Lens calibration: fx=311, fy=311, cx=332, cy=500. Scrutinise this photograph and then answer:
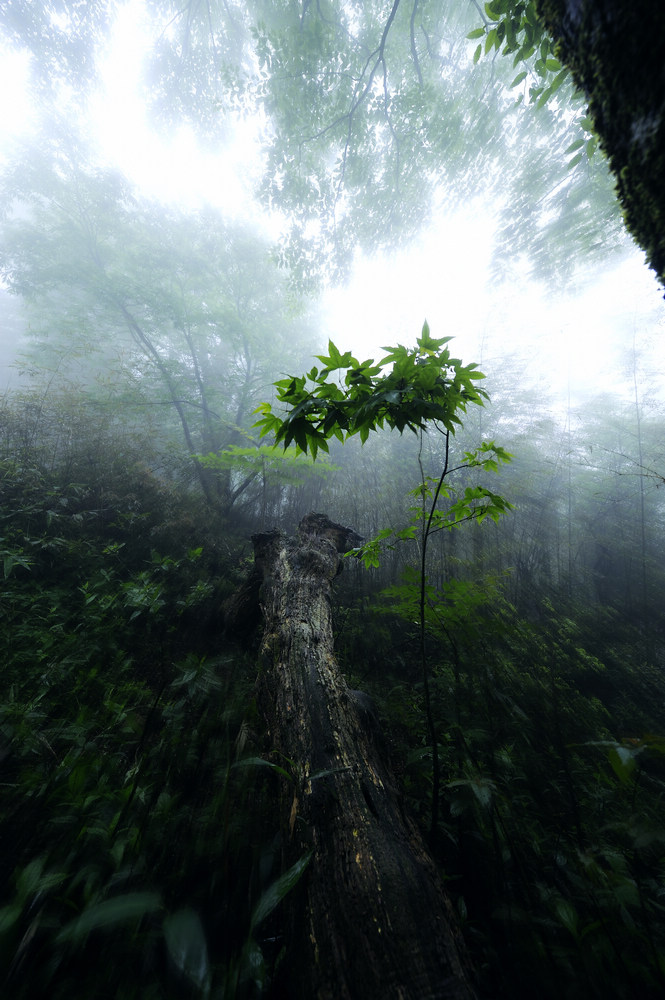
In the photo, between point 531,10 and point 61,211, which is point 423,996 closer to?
point 531,10

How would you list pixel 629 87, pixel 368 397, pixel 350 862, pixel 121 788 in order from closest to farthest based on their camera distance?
pixel 629 87, pixel 350 862, pixel 368 397, pixel 121 788

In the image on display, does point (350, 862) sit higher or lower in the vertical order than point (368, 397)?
lower

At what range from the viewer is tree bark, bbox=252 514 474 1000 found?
67 cm

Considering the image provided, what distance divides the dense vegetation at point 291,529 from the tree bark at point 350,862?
0.38ft

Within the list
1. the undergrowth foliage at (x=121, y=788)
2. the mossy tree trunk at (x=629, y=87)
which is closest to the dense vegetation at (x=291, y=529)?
the undergrowth foliage at (x=121, y=788)

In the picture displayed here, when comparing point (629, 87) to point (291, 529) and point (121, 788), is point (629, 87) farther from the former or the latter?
point (291, 529)

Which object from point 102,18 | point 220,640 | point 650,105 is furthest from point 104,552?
point 102,18

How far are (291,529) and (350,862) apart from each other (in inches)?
174

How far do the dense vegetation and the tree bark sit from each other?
117 millimetres

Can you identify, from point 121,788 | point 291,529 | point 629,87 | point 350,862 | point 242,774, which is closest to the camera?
point 629,87

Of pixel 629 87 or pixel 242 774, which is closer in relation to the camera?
pixel 629 87

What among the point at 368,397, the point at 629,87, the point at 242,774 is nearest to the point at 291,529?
the point at 242,774

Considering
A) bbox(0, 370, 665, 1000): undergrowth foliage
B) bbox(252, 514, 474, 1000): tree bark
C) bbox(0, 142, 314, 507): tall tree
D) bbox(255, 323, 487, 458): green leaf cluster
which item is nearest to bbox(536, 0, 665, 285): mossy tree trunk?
bbox(255, 323, 487, 458): green leaf cluster

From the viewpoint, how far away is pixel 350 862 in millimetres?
871
